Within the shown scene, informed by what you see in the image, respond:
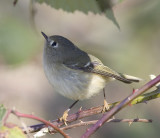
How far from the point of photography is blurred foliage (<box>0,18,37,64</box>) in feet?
10.3

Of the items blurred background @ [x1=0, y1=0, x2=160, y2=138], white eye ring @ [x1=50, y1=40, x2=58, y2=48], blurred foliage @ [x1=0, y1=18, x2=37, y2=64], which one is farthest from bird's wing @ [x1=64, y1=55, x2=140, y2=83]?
blurred foliage @ [x1=0, y1=18, x2=37, y2=64]

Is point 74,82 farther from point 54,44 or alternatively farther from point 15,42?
point 15,42

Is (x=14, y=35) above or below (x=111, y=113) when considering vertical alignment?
above

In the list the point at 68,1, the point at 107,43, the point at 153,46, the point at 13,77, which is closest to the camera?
the point at 68,1

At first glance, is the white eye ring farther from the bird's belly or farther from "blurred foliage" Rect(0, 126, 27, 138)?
"blurred foliage" Rect(0, 126, 27, 138)

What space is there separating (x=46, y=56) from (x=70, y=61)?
0.68 ft

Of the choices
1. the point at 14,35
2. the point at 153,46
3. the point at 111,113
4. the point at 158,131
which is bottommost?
the point at 158,131

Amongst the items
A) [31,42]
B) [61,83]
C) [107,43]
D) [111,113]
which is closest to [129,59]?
[107,43]

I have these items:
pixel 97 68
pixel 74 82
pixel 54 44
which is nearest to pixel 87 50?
pixel 54 44

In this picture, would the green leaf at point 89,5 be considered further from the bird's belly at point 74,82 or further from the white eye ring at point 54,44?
the white eye ring at point 54,44

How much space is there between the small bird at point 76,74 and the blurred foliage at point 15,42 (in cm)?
34

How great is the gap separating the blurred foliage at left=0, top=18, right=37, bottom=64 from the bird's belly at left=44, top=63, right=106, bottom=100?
0.59m

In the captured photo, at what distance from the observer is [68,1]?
1665mm

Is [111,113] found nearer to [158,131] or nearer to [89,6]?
[89,6]
